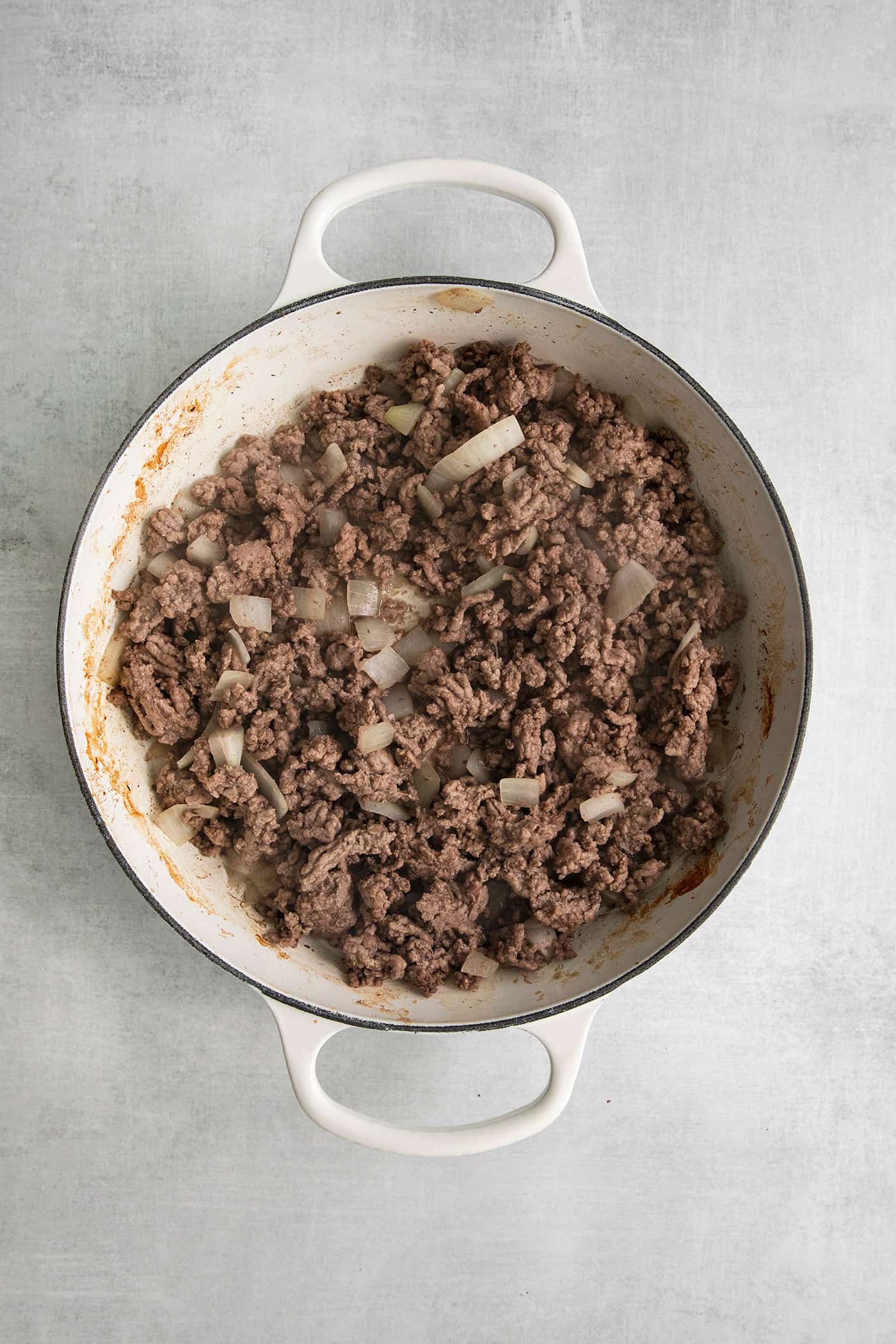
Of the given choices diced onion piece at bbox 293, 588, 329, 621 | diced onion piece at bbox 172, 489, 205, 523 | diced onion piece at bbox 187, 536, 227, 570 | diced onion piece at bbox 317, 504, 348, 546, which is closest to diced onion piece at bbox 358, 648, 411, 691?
diced onion piece at bbox 293, 588, 329, 621

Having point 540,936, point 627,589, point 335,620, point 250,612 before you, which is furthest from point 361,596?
point 540,936

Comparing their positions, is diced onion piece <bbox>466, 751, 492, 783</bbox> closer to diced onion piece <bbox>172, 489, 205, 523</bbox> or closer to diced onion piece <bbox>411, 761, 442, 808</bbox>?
diced onion piece <bbox>411, 761, 442, 808</bbox>

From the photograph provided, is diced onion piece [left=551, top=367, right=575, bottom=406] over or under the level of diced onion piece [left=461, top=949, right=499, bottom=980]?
over

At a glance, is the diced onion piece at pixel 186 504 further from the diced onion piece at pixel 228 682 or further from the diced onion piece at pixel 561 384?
the diced onion piece at pixel 561 384

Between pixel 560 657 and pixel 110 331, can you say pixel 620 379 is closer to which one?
pixel 560 657

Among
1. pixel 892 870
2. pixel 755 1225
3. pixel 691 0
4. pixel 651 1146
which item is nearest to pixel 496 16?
pixel 691 0

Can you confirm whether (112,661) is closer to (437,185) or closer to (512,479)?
(512,479)
